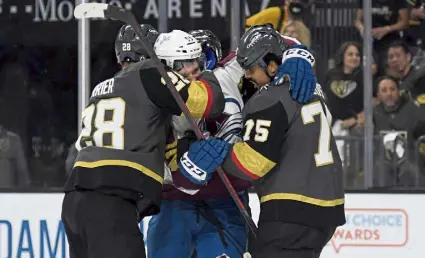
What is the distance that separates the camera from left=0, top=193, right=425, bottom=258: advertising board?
642cm

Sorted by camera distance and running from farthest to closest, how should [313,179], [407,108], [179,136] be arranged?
[407,108] → [179,136] → [313,179]

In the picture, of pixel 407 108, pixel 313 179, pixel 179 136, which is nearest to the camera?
pixel 313 179

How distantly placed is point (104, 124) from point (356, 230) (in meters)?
2.30

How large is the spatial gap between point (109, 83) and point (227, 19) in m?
2.18

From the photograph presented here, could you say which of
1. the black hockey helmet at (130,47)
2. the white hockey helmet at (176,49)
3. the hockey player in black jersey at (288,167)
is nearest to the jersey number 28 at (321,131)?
the hockey player in black jersey at (288,167)

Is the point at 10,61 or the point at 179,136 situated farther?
the point at 10,61

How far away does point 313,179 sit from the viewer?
4430 mm

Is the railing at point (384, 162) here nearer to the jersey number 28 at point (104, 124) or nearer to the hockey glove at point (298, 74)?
the hockey glove at point (298, 74)

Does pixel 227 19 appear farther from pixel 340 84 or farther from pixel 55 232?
pixel 55 232

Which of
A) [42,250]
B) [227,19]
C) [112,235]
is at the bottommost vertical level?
[42,250]

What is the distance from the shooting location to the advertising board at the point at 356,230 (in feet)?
21.1

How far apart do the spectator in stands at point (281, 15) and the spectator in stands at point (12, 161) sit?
4.43 feet

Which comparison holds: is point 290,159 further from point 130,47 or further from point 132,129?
point 130,47

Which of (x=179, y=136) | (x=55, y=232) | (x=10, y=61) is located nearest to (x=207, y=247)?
(x=179, y=136)
